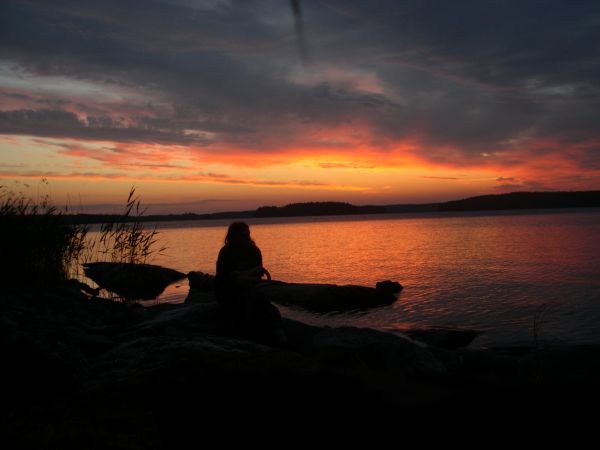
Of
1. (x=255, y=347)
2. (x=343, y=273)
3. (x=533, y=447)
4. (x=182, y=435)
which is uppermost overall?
(x=533, y=447)

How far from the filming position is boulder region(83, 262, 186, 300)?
2058 centimetres

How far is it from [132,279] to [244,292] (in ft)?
38.7

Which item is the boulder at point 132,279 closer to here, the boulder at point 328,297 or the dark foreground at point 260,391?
the boulder at point 328,297

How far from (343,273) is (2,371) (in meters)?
26.9

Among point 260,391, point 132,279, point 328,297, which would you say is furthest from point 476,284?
point 260,391

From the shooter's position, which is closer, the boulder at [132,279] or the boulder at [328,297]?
the boulder at [328,297]

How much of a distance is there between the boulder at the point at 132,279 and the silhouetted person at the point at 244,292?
9.69m

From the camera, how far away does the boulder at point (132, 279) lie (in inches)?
810

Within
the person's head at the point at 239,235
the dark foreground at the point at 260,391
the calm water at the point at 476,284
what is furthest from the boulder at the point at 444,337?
the person's head at the point at 239,235

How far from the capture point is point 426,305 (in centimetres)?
1939

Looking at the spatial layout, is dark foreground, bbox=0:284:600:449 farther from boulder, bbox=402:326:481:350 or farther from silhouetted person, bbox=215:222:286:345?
boulder, bbox=402:326:481:350

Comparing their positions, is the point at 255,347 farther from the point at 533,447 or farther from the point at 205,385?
the point at 533,447

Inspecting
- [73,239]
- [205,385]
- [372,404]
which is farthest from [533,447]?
[73,239]

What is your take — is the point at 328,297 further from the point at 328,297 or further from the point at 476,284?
the point at 476,284
